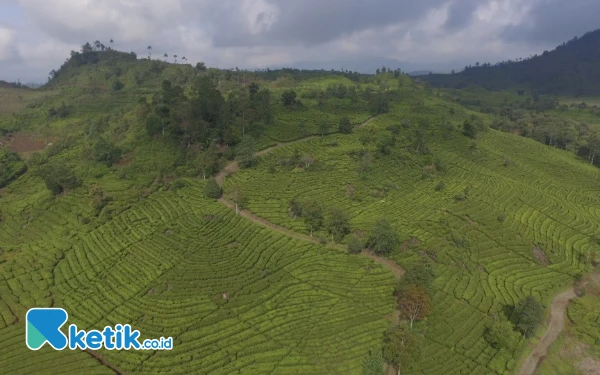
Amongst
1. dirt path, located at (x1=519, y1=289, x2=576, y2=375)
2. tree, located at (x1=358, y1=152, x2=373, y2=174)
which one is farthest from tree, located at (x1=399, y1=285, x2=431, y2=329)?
tree, located at (x1=358, y1=152, x2=373, y2=174)

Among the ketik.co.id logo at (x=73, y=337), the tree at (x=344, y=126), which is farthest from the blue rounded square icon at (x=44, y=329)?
the tree at (x=344, y=126)

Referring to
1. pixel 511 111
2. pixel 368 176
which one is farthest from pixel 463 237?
pixel 511 111

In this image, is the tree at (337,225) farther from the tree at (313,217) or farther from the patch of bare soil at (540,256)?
the patch of bare soil at (540,256)

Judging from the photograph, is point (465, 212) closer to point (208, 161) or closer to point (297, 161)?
point (297, 161)

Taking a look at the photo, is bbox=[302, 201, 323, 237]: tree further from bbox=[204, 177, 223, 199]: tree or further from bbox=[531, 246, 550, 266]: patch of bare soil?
bbox=[531, 246, 550, 266]: patch of bare soil

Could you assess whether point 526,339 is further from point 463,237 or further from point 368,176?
point 368,176

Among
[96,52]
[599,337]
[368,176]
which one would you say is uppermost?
[96,52]
